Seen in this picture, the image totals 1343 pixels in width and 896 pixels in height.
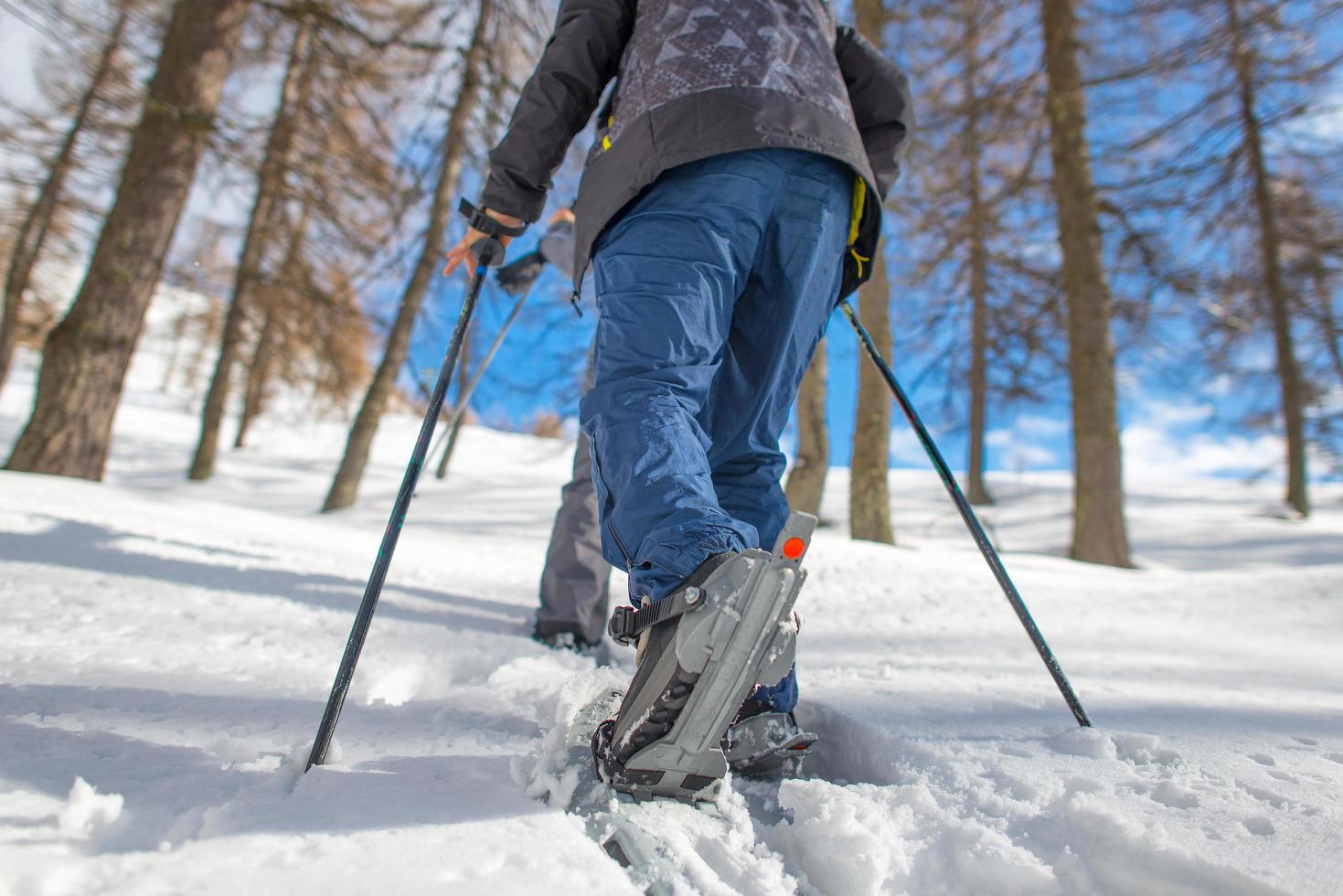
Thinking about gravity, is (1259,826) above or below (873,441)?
below

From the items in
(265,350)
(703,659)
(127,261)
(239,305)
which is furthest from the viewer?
(265,350)

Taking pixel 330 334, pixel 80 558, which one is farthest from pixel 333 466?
pixel 80 558

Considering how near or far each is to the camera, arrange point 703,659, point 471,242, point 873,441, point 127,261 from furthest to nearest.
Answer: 1. point 873,441
2. point 127,261
3. point 471,242
4. point 703,659

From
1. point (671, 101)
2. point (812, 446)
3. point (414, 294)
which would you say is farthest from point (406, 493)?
point (414, 294)

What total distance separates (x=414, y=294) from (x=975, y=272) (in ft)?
26.0

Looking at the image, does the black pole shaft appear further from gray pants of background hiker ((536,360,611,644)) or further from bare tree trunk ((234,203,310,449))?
bare tree trunk ((234,203,310,449))

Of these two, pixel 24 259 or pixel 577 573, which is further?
pixel 24 259

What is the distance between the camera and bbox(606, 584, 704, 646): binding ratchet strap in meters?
0.79

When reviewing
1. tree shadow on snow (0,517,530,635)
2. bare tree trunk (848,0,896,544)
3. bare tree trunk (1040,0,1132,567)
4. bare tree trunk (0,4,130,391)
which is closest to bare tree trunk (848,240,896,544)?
bare tree trunk (848,0,896,544)

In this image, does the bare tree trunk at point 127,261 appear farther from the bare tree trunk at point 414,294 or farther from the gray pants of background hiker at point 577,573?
the gray pants of background hiker at point 577,573

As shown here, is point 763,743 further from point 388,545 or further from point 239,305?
point 239,305

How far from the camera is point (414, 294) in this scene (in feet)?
21.1

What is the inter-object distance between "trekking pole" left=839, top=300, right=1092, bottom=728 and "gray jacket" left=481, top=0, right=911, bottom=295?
0.20 m

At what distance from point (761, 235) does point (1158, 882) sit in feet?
3.31
